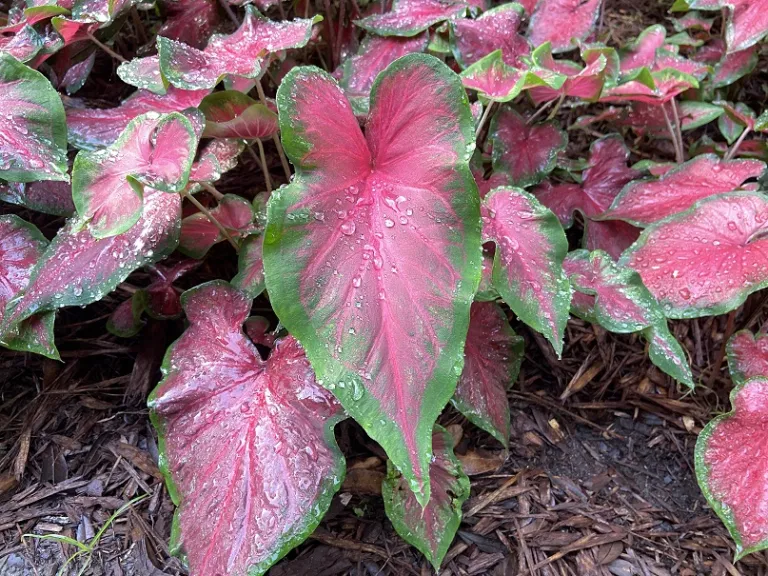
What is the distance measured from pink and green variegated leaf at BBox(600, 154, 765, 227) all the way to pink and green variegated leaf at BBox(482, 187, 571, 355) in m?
0.42

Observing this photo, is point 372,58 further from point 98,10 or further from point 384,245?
point 384,245

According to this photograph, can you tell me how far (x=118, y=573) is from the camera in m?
1.05

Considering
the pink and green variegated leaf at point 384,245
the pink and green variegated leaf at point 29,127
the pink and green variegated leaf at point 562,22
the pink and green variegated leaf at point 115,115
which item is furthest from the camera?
the pink and green variegated leaf at point 562,22

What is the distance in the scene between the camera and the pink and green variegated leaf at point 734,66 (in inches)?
65.8

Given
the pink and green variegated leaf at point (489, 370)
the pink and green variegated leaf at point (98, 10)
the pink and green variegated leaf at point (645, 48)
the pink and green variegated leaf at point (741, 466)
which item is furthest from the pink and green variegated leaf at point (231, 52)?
the pink and green variegated leaf at point (741, 466)

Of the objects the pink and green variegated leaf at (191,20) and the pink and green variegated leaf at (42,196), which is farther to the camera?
the pink and green variegated leaf at (191,20)

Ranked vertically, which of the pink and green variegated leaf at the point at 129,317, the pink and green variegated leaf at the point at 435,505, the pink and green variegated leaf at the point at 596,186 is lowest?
the pink and green variegated leaf at the point at 435,505

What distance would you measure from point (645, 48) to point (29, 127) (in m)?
1.55

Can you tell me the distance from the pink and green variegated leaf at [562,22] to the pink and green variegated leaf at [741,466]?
3.35ft

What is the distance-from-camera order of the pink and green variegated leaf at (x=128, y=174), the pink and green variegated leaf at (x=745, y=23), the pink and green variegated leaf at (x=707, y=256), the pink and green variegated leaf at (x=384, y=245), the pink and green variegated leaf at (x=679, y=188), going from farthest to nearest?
the pink and green variegated leaf at (x=745, y=23), the pink and green variegated leaf at (x=679, y=188), the pink and green variegated leaf at (x=707, y=256), the pink and green variegated leaf at (x=128, y=174), the pink and green variegated leaf at (x=384, y=245)

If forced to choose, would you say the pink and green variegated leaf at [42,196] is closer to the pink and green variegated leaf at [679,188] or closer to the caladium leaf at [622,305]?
the caladium leaf at [622,305]

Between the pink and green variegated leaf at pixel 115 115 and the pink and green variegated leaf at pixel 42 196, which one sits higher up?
the pink and green variegated leaf at pixel 115 115

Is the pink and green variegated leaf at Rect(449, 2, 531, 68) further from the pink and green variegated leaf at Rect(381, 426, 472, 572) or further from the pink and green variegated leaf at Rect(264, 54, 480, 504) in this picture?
the pink and green variegated leaf at Rect(381, 426, 472, 572)

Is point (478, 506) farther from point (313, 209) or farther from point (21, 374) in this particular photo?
point (21, 374)
